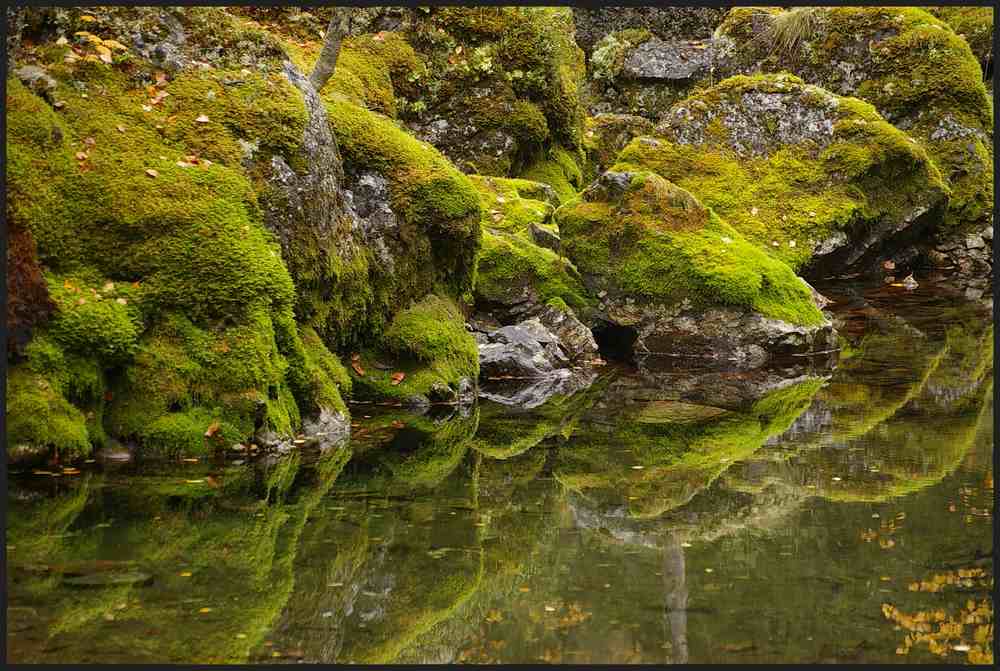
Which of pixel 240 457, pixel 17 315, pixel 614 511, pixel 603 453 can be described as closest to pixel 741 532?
pixel 614 511

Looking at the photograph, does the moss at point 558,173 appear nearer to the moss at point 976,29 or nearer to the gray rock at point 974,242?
the gray rock at point 974,242

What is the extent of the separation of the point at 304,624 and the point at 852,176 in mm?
18590

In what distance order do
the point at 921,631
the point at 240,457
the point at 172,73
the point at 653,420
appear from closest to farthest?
the point at 921,631, the point at 240,457, the point at 172,73, the point at 653,420

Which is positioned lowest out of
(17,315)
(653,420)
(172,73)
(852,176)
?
(852,176)

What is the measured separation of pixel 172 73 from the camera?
410 inches

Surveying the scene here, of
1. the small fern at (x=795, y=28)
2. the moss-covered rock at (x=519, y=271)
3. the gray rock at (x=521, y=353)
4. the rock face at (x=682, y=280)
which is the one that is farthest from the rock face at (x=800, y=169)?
the gray rock at (x=521, y=353)

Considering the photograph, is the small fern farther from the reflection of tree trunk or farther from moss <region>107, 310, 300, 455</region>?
the reflection of tree trunk

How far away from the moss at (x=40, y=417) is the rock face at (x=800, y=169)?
15.1 metres

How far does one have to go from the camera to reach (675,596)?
578 cm

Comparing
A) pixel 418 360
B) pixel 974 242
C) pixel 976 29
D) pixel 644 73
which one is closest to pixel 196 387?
pixel 418 360

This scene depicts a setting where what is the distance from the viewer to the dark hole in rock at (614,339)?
53.4 feet

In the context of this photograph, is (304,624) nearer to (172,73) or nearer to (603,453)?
(603,453)

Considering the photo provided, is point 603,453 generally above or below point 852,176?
above

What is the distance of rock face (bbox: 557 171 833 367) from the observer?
1559cm
